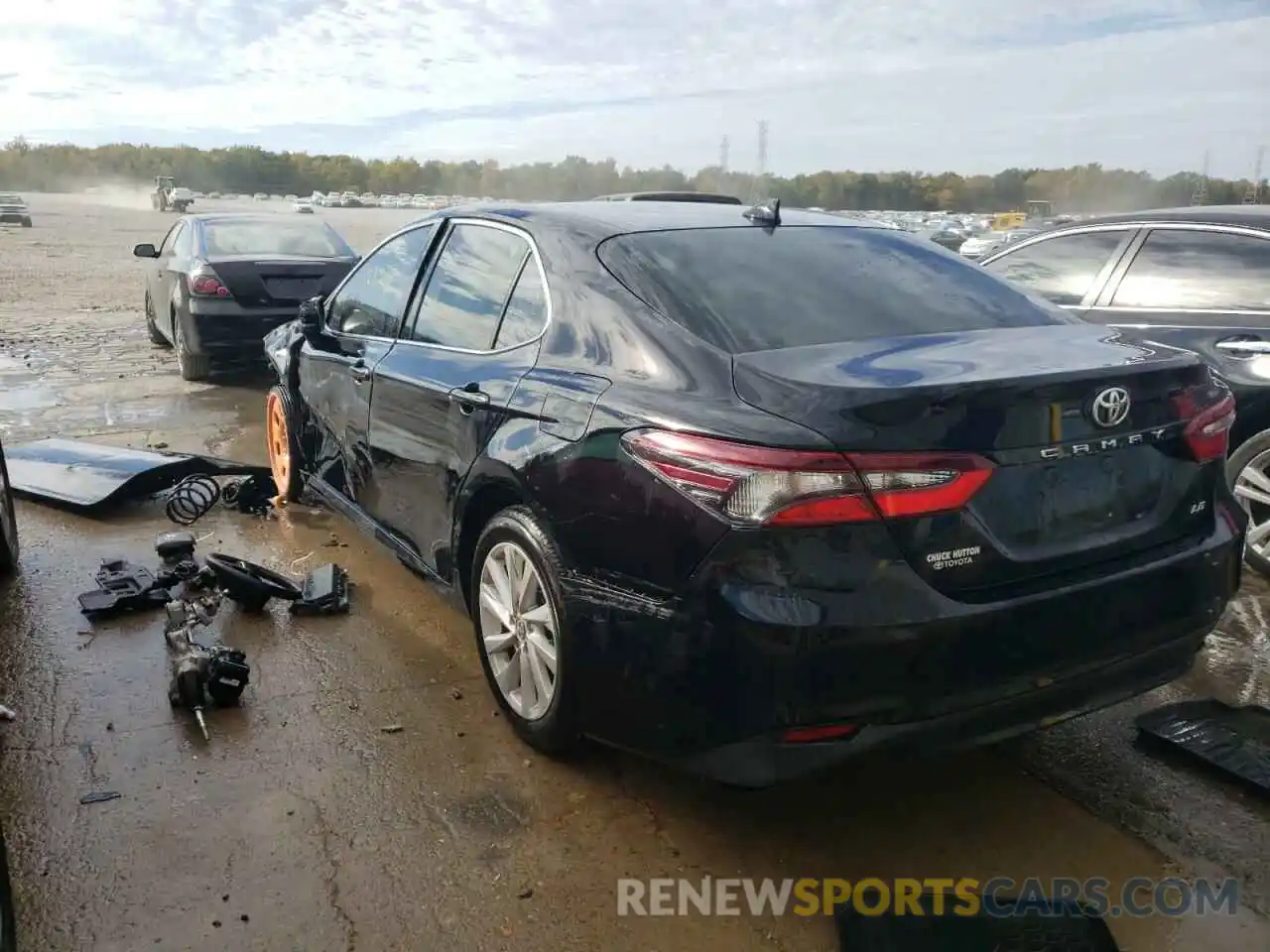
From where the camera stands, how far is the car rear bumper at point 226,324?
9.16m

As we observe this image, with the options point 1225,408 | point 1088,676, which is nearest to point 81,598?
point 1088,676

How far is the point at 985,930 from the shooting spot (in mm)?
2402

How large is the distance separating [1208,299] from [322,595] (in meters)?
4.23

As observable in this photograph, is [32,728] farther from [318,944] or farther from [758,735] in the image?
[758,735]

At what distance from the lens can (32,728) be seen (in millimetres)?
3457

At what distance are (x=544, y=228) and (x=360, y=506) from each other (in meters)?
1.69

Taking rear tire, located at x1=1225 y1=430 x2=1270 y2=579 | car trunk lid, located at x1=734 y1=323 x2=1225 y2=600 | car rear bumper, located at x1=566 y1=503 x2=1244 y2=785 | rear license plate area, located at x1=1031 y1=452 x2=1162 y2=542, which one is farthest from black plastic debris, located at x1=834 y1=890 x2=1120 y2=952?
rear tire, located at x1=1225 y1=430 x2=1270 y2=579

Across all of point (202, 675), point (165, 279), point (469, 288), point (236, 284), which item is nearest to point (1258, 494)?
point (469, 288)

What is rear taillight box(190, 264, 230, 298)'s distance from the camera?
9.13 m

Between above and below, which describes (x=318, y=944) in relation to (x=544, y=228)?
below

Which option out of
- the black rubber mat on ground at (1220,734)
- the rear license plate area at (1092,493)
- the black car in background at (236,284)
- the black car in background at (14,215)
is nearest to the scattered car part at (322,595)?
the rear license plate area at (1092,493)

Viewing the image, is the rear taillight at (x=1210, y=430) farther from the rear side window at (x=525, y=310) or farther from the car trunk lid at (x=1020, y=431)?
the rear side window at (x=525, y=310)

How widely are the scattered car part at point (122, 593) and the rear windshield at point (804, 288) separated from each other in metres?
2.65

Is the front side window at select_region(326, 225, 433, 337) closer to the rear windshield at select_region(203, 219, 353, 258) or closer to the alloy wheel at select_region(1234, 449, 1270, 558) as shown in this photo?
the alloy wheel at select_region(1234, 449, 1270, 558)
